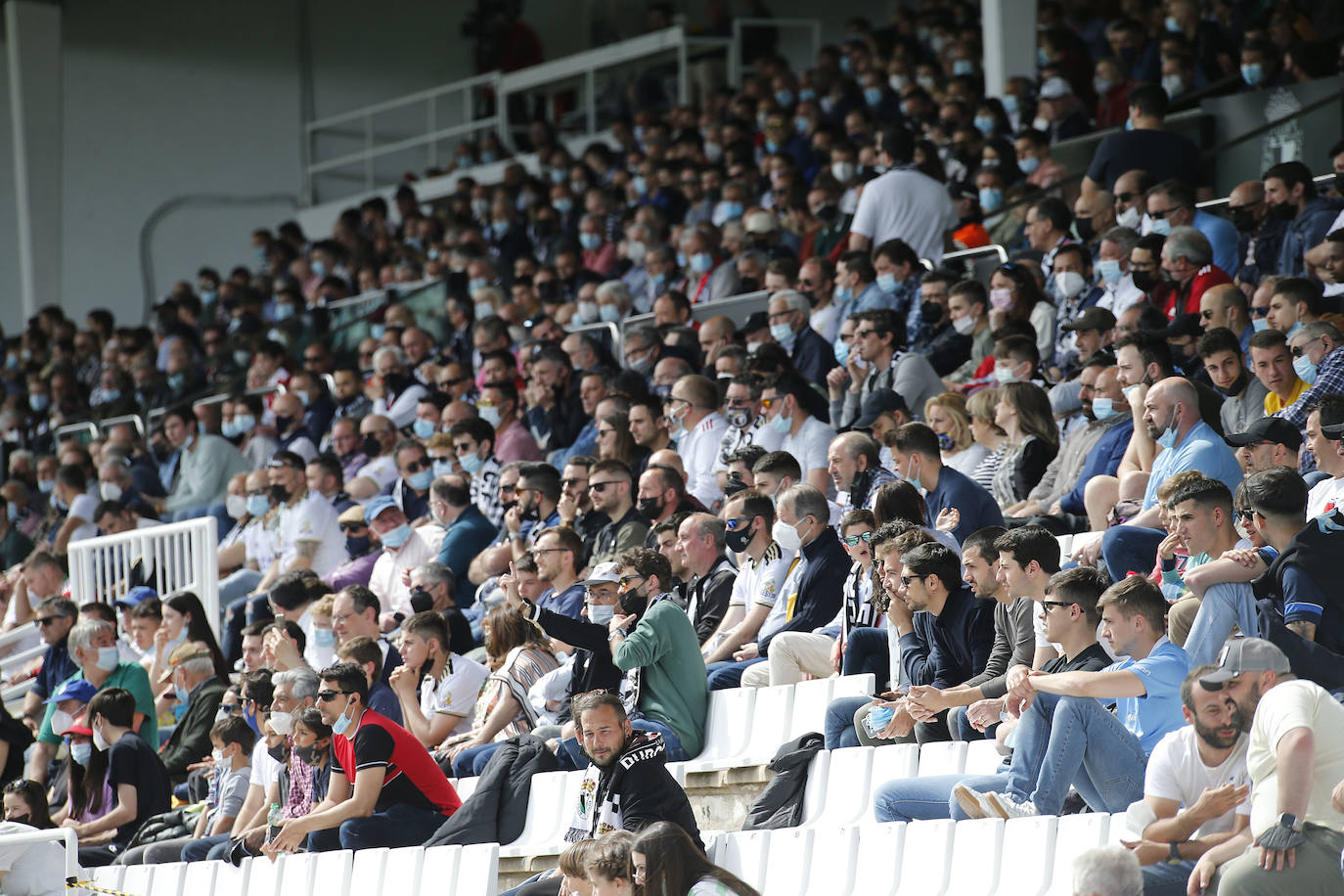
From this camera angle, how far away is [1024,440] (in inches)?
301

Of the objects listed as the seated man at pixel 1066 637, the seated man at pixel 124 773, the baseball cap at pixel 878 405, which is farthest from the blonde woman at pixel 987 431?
Result: the seated man at pixel 124 773

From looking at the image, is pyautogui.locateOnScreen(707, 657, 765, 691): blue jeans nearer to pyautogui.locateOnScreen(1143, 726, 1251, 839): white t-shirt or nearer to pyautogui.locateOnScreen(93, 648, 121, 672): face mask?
pyautogui.locateOnScreen(1143, 726, 1251, 839): white t-shirt

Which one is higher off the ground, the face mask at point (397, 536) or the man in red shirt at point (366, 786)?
the face mask at point (397, 536)

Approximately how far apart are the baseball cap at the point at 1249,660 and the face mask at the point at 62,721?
18.8 ft

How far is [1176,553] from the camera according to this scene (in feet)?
18.0

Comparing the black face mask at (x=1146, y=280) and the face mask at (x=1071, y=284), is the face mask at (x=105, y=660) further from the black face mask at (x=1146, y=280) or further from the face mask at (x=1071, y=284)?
the black face mask at (x=1146, y=280)

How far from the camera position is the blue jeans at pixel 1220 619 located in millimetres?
4902

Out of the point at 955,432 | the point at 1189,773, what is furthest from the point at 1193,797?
the point at 955,432

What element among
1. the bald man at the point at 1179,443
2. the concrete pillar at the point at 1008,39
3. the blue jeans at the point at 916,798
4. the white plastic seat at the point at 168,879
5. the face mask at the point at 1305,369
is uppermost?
the concrete pillar at the point at 1008,39

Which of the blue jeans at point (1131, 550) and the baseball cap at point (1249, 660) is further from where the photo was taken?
the blue jeans at point (1131, 550)

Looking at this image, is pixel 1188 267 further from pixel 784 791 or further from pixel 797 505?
pixel 784 791

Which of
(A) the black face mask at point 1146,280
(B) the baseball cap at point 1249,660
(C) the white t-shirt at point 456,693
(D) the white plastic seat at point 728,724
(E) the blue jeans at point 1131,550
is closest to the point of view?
(B) the baseball cap at point 1249,660

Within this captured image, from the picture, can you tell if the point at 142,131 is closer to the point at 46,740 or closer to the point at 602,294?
the point at 602,294

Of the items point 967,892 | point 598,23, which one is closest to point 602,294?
point 967,892
